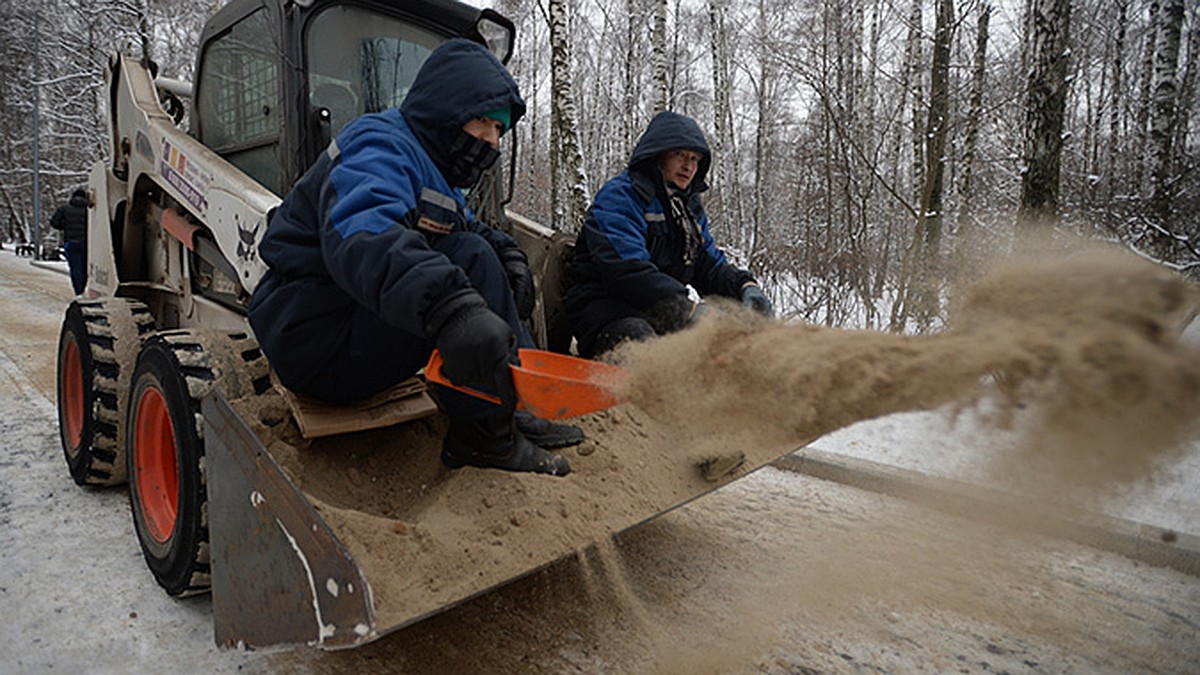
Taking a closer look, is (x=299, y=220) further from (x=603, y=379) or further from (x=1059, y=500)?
(x=1059, y=500)

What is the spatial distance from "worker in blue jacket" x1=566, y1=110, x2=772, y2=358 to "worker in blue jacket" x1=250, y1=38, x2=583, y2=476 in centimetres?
98

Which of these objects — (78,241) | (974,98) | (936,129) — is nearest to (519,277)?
(78,241)

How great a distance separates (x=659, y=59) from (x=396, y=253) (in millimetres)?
10317

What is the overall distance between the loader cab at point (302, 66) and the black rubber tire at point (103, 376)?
91 cm

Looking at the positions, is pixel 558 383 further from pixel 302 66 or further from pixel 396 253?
pixel 302 66

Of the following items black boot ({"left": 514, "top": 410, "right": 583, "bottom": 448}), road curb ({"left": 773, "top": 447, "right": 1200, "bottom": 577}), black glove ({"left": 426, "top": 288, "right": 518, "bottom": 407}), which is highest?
black glove ({"left": 426, "top": 288, "right": 518, "bottom": 407})

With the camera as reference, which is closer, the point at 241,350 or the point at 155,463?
the point at 241,350

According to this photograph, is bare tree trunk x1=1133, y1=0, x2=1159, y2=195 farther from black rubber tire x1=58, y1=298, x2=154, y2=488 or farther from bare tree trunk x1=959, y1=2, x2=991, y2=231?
black rubber tire x1=58, y1=298, x2=154, y2=488

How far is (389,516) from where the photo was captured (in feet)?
7.81

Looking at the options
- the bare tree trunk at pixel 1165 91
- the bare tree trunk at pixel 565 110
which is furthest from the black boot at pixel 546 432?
the bare tree trunk at pixel 1165 91

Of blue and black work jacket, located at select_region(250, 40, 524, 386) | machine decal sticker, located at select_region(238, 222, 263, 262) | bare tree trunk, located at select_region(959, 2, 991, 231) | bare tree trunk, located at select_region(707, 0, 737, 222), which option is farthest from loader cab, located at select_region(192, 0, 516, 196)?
bare tree trunk, located at select_region(707, 0, 737, 222)

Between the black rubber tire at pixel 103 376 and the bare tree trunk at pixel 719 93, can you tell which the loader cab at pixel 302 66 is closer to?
the black rubber tire at pixel 103 376

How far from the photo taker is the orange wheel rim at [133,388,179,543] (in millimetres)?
2734

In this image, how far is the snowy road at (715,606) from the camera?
2287 mm
